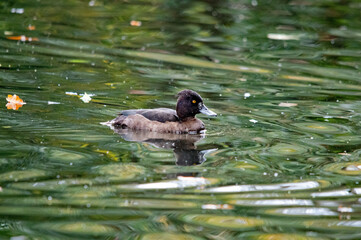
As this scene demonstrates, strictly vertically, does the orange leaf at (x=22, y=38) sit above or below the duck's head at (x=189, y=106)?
above

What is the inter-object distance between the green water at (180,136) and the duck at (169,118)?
214mm

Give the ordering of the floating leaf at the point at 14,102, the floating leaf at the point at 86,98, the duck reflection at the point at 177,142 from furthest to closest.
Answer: the floating leaf at the point at 86,98
the floating leaf at the point at 14,102
the duck reflection at the point at 177,142

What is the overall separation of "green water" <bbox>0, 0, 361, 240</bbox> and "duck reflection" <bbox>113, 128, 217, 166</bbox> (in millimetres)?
29

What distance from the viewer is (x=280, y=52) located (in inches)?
601

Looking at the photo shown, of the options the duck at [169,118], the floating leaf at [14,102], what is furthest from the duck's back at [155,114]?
the floating leaf at [14,102]

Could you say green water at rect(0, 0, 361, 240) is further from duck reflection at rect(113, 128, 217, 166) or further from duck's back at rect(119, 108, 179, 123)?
duck's back at rect(119, 108, 179, 123)

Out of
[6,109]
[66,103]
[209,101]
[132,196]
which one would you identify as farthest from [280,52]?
[132,196]

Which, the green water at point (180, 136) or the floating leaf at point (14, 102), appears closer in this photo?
the green water at point (180, 136)

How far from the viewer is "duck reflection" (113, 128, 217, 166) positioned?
27.8 feet

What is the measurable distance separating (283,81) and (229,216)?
6726 mm

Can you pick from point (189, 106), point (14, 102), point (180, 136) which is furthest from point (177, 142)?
point (14, 102)

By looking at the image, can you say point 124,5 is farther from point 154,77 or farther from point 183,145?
point 183,145

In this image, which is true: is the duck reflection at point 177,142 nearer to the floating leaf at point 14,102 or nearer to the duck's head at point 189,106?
the duck's head at point 189,106

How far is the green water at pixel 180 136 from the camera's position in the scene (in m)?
6.55
